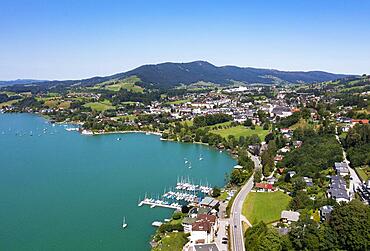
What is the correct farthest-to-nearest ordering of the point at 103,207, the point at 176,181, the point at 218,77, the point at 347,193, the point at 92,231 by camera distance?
the point at 218,77 → the point at 176,181 → the point at 103,207 → the point at 347,193 → the point at 92,231

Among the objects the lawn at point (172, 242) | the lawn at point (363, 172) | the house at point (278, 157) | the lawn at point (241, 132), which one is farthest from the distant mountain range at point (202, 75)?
the lawn at point (172, 242)

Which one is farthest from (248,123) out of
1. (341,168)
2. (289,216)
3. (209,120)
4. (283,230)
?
(283,230)

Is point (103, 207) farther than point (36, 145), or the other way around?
point (36, 145)

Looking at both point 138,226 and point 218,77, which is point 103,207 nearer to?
point 138,226

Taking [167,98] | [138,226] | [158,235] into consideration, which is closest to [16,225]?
[138,226]

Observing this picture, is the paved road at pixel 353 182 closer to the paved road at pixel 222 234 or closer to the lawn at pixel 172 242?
the paved road at pixel 222 234

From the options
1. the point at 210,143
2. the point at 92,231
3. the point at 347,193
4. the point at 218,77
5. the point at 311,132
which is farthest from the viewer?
the point at 218,77
